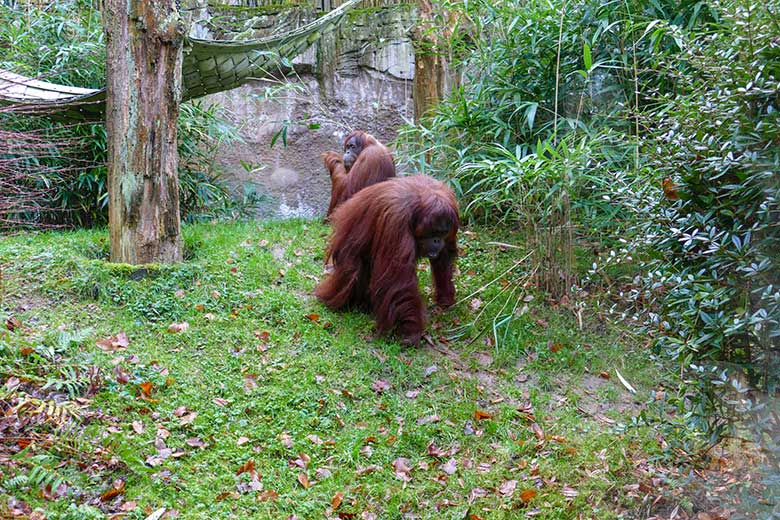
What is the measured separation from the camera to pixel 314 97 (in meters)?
9.62

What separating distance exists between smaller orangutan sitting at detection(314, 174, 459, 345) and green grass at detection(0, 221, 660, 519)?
0.56ft

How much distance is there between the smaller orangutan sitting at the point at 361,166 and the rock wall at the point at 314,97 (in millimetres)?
2036

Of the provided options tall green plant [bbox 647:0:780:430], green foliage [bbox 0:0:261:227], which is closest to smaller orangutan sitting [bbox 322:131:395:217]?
green foliage [bbox 0:0:261:227]

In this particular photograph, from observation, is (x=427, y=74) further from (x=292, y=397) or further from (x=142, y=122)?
(x=292, y=397)

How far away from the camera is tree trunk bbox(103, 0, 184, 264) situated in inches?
207

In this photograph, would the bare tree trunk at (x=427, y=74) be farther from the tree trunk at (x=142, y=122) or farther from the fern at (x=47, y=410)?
the fern at (x=47, y=410)

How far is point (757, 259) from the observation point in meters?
2.61

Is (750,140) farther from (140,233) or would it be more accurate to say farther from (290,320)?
(140,233)

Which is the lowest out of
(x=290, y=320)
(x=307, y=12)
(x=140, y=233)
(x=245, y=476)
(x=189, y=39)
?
(x=245, y=476)

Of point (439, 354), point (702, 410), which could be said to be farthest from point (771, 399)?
point (439, 354)

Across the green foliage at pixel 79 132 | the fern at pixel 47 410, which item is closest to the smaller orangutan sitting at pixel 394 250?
the fern at pixel 47 410

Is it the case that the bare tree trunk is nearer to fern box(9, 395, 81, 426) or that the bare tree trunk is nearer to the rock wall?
the rock wall

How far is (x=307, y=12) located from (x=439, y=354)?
5861mm

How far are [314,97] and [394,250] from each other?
4.95m
